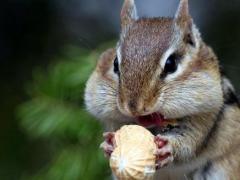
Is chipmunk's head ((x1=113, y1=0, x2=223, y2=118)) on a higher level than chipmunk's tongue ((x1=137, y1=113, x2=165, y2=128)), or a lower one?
higher

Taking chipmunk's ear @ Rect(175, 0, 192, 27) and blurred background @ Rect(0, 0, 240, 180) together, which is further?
blurred background @ Rect(0, 0, 240, 180)

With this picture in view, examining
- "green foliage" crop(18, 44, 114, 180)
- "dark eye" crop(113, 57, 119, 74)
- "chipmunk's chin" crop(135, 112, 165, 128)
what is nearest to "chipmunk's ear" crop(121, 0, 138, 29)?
"dark eye" crop(113, 57, 119, 74)

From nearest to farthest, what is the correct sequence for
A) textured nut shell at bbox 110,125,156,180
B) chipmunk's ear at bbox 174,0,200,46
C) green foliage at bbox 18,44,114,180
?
textured nut shell at bbox 110,125,156,180
chipmunk's ear at bbox 174,0,200,46
green foliage at bbox 18,44,114,180

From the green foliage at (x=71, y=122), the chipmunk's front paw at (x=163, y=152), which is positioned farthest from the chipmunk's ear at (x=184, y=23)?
the green foliage at (x=71, y=122)

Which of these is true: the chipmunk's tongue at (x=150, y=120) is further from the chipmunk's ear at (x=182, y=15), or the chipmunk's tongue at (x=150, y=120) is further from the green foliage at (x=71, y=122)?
the green foliage at (x=71, y=122)

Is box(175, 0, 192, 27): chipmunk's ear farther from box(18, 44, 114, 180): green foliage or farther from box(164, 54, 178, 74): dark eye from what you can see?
box(18, 44, 114, 180): green foliage

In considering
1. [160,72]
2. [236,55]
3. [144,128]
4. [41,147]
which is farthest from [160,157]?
[41,147]

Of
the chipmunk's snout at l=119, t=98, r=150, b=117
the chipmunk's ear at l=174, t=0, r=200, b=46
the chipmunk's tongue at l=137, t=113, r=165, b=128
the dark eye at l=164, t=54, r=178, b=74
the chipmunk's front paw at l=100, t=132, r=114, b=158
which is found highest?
the chipmunk's ear at l=174, t=0, r=200, b=46

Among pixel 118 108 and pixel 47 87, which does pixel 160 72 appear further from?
pixel 47 87
